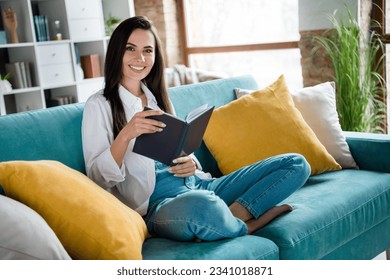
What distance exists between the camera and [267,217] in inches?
75.0

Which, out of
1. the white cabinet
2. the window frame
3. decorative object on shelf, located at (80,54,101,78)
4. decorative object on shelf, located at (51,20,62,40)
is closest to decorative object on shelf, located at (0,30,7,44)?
the white cabinet

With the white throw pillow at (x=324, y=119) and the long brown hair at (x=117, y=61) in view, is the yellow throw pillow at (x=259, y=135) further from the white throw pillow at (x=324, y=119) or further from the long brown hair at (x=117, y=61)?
the long brown hair at (x=117, y=61)

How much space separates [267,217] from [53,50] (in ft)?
9.88

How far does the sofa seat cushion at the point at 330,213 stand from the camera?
1.83 meters

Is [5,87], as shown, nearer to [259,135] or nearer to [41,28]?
[41,28]

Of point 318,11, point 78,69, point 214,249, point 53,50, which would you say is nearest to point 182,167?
point 214,249

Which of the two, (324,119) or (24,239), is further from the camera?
(324,119)

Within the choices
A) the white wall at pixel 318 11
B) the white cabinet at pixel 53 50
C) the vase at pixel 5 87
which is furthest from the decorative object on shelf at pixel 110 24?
the white wall at pixel 318 11

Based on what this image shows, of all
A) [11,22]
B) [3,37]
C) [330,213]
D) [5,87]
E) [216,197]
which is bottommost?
[330,213]

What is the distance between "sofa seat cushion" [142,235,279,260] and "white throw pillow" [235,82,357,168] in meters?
0.90

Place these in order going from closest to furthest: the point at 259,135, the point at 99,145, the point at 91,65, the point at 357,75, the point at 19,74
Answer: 1. the point at 99,145
2. the point at 259,135
3. the point at 357,75
4. the point at 19,74
5. the point at 91,65

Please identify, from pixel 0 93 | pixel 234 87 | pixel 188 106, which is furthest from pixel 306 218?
pixel 0 93

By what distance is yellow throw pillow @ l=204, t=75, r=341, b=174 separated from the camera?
7.70ft

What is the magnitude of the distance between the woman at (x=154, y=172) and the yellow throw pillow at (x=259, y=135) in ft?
0.75
